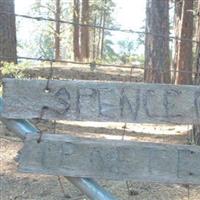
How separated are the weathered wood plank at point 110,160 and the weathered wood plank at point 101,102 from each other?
13 cm

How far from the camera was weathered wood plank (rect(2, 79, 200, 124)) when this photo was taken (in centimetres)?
269

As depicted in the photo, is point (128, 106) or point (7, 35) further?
point (7, 35)

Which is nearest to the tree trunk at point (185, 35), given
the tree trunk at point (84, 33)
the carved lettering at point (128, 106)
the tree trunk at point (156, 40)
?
the tree trunk at point (156, 40)

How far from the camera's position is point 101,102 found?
8.96 feet

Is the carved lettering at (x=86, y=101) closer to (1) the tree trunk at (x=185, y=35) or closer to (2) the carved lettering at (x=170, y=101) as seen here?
(2) the carved lettering at (x=170, y=101)

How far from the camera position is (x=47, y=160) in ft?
8.96

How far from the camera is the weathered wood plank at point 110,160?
2721mm

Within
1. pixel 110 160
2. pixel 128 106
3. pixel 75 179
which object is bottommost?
pixel 75 179

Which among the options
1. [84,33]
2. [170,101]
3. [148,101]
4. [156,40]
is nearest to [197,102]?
[170,101]

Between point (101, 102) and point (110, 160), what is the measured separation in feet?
0.96

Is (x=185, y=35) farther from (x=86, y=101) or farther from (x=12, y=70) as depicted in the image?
(x=86, y=101)

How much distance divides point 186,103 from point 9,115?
0.89 meters

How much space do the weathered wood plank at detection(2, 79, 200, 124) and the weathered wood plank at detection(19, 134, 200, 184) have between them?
0.43 feet

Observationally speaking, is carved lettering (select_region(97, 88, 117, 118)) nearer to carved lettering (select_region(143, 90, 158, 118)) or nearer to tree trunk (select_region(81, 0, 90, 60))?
carved lettering (select_region(143, 90, 158, 118))
